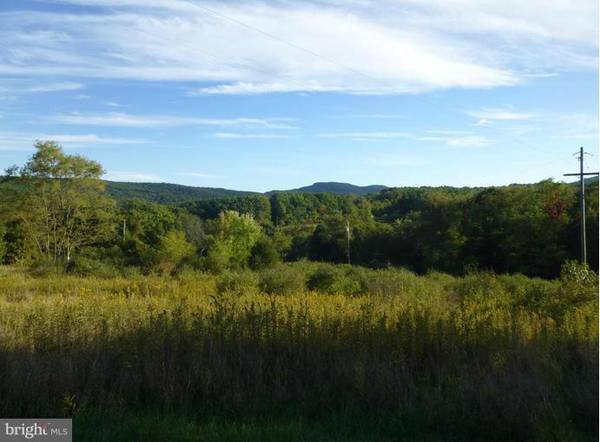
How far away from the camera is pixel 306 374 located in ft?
21.2

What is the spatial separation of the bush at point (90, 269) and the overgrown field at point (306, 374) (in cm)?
2267

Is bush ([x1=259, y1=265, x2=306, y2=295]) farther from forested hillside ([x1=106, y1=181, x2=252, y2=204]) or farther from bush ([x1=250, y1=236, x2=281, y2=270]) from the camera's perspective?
forested hillside ([x1=106, y1=181, x2=252, y2=204])

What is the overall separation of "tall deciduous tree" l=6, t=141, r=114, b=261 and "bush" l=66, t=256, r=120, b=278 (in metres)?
14.3

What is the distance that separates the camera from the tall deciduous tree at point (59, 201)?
4716cm

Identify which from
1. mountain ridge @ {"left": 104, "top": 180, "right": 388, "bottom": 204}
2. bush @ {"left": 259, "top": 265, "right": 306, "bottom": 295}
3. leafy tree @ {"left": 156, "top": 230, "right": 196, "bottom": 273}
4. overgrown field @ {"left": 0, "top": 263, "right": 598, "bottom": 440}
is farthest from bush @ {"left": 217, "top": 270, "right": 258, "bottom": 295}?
→ mountain ridge @ {"left": 104, "top": 180, "right": 388, "bottom": 204}

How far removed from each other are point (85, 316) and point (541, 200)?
159 ft

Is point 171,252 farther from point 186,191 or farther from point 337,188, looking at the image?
point 337,188

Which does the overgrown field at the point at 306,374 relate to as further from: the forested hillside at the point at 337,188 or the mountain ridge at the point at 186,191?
the forested hillside at the point at 337,188

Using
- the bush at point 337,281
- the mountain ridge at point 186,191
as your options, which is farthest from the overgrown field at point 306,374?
the mountain ridge at point 186,191

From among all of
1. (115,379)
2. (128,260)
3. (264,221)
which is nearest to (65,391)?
(115,379)

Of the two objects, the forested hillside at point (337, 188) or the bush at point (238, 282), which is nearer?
the bush at point (238, 282)

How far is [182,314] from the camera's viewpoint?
8.10 meters

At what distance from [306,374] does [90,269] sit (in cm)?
2786

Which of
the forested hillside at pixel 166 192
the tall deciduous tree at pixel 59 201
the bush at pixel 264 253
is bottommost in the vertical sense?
the bush at pixel 264 253
